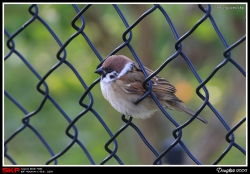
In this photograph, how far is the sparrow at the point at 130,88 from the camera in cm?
286

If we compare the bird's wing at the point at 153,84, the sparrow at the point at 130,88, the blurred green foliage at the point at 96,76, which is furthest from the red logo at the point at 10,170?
the blurred green foliage at the point at 96,76

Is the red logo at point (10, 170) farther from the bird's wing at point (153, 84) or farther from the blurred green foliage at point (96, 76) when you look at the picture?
the blurred green foliage at point (96, 76)

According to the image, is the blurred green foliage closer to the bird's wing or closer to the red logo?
the bird's wing

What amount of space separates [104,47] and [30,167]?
2432 millimetres

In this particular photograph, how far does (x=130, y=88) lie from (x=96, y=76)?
171 centimetres

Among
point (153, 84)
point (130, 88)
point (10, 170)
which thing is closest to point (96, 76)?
point (130, 88)

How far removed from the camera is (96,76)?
4621mm

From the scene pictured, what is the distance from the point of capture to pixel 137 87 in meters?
2.85

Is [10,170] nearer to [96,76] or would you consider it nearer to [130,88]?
[130,88]

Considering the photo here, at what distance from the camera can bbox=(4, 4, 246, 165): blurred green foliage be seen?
4527 mm

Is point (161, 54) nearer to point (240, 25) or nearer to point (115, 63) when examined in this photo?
point (240, 25)

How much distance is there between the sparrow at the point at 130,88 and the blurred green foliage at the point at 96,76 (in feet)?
4.77

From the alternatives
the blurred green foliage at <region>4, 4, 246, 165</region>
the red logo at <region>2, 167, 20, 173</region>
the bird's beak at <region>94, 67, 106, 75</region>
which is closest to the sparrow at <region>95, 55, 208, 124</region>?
the bird's beak at <region>94, 67, 106, 75</region>

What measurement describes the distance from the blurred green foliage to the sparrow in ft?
4.77
